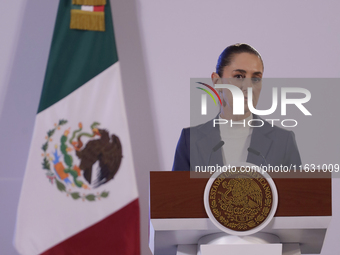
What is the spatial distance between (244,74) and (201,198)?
0.98 metres

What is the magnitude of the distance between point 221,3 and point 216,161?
4.46 feet

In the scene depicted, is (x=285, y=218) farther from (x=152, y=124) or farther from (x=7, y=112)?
(x=7, y=112)

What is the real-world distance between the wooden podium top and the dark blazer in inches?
27.7

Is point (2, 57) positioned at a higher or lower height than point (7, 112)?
higher

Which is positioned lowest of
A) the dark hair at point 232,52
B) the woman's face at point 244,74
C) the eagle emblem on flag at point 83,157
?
the eagle emblem on flag at point 83,157

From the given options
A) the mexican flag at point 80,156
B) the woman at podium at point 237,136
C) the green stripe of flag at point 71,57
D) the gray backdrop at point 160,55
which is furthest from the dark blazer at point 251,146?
the green stripe of flag at point 71,57

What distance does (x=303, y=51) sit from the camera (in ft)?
8.98

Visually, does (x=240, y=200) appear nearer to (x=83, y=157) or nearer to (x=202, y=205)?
(x=202, y=205)

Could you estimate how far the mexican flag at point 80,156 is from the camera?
225 cm

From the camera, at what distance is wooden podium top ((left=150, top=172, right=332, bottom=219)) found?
3.74 ft

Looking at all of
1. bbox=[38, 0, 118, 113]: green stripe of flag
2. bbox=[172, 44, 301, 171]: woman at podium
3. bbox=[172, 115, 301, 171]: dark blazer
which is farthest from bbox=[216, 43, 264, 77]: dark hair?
bbox=[38, 0, 118, 113]: green stripe of flag

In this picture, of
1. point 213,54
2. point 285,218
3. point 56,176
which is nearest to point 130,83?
point 213,54

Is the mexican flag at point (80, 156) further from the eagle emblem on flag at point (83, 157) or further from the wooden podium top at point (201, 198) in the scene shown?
the wooden podium top at point (201, 198)

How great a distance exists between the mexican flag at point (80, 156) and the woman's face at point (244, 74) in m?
0.69
